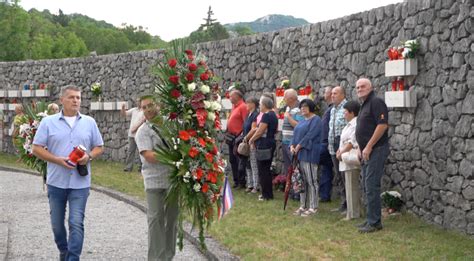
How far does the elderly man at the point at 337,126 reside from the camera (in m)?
9.98

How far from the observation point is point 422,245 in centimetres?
750

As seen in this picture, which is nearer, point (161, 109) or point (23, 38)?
point (161, 109)

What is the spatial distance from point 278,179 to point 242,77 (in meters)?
2.93

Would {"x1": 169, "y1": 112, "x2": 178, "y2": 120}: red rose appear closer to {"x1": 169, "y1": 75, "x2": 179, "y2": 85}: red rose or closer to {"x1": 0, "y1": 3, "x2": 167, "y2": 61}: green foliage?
{"x1": 169, "y1": 75, "x2": 179, "y2": 85}: red rose

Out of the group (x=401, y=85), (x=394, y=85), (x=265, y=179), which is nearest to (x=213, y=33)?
(x=265, y=179)

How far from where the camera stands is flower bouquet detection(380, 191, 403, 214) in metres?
9.55

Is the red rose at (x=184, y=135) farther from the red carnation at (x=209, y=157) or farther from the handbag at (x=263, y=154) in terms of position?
the handbag at (x=263, y=154)

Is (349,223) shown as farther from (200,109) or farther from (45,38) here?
(45,38)

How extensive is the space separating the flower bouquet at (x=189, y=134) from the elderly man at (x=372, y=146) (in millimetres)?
2460

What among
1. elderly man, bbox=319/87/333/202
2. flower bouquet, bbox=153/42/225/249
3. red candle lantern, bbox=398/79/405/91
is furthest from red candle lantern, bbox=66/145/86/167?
elderly man, bbox=319/87/333/202

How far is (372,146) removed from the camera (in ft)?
27.9

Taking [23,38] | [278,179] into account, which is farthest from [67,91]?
[23,38]

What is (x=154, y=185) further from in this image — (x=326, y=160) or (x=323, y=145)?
(x=326, y=160)

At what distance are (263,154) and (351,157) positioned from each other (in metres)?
2.58
